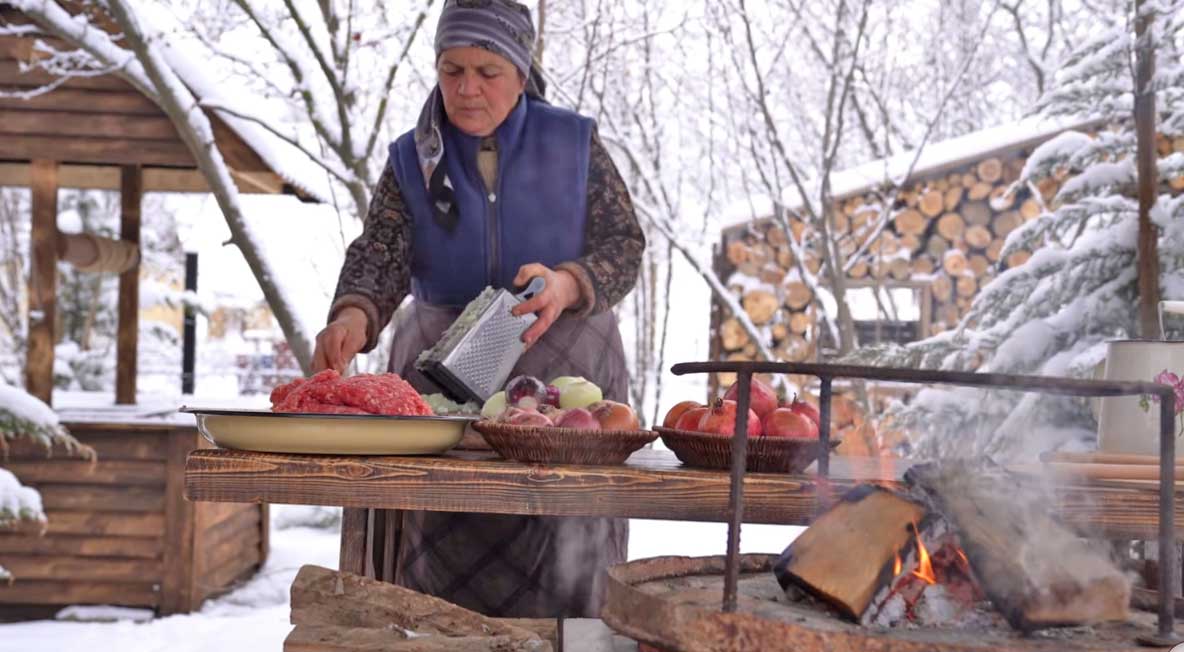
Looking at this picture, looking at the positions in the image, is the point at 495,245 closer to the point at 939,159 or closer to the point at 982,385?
the point at 982,385

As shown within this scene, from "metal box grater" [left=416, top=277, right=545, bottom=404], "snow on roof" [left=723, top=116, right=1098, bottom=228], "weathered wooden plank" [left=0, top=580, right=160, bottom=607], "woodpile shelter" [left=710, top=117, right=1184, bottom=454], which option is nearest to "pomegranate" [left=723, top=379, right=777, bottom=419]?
"metal box grater" [left=416, top=277, right=545, bottom=404]

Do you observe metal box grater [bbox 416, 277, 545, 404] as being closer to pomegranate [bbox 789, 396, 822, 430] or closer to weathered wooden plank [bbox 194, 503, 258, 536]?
pomegranate [bbox 789, 396, 822, 430]

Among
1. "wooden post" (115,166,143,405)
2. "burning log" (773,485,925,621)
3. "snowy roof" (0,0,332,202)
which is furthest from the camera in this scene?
"wooden post" (115,166,143,405)

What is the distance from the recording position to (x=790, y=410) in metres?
1.95

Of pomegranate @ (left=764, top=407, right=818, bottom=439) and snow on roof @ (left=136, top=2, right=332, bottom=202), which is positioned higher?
snow on roof @ (left=136, top=2, right=332, bottom=202)

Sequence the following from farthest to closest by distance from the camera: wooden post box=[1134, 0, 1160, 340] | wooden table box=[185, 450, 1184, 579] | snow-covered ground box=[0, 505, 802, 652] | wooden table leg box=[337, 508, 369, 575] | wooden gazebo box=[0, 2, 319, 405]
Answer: wooden gazebo box=[0, 2, 319, 405]
snow-covered ground box=[0, 505, 802, 652]
wooden post box=[1134, 0, 1160, 340]
wooden table leg box=[337, 508, 369, 575]
wooden table box=[185, 450, 1184, 579]

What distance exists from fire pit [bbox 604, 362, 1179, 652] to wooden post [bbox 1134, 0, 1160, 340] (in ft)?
9.78

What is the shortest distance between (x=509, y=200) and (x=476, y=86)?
314 millimetres

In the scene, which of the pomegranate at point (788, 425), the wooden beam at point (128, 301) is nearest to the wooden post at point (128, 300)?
the wooden beam at point (128, 301)

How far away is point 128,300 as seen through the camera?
6.95 m

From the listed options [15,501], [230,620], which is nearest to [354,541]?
[15,501]

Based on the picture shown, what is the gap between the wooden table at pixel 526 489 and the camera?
69.6 inches

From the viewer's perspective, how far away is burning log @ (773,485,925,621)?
5.04 feet

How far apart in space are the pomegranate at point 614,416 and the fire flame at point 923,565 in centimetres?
56
